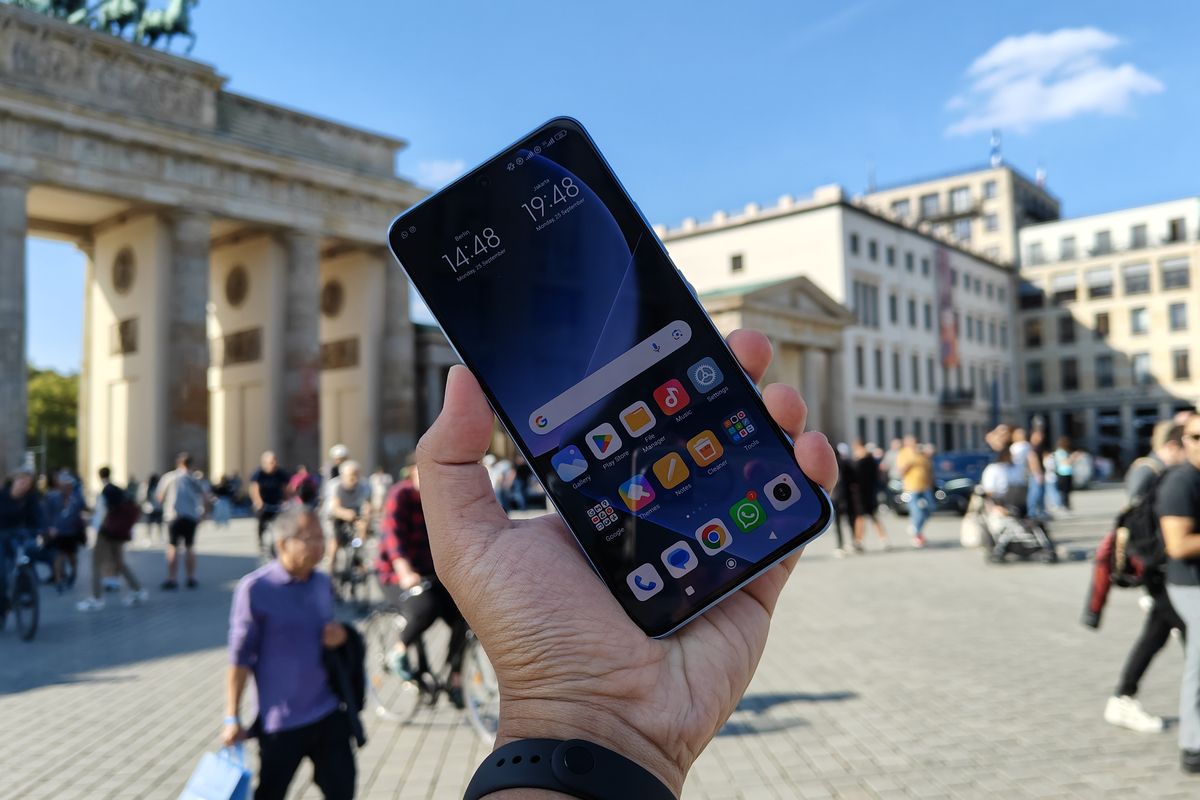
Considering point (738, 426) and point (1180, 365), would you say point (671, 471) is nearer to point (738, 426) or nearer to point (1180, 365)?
point (738, 426)

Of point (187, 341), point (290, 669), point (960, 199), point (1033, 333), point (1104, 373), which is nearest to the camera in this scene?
point (290, 669)

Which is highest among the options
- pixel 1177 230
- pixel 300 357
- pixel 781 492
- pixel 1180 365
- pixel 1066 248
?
pixel 1177 230

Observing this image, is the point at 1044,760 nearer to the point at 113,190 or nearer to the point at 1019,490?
the point at 1019,490

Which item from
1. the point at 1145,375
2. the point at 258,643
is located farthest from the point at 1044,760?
the point at 1145,375

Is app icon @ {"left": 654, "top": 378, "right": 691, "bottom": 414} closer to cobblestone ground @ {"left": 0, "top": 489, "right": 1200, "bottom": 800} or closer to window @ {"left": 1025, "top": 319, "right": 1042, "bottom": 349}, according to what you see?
cobblestone ground @ {"left": 0, "top": 489, "right": 1200, "bottom": 800}

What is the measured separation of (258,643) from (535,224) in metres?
3.46

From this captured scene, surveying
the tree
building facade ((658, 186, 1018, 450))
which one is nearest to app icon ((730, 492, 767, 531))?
building facade ((658, 186, 1018, 450))

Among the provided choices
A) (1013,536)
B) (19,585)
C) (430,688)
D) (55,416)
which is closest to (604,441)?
(430,688)

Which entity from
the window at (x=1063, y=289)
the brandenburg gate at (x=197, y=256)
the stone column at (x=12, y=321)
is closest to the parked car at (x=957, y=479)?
the brandenburg gate at (x=197, y=256)

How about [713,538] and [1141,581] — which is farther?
[1141,581]

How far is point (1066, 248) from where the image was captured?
79.6 meters

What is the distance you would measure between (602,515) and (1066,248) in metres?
87.3

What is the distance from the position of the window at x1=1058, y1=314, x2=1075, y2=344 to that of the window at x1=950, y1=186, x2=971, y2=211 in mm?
12271

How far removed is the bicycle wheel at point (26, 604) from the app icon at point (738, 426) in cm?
1107
